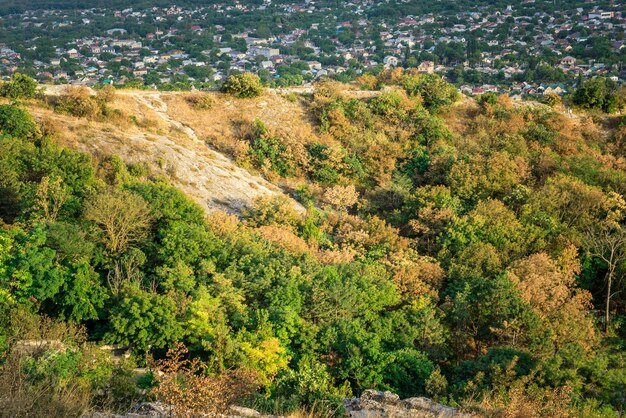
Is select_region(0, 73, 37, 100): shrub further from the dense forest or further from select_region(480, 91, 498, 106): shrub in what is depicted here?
select_region(480, 91, 498, 106): shrub

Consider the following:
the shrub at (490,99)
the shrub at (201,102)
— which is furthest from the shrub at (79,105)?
the shrub at (490,99)

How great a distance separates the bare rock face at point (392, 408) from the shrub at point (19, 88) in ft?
78.4

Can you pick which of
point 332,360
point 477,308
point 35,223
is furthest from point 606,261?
point 35,223

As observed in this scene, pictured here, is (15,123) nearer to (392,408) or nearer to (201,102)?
(201,102)

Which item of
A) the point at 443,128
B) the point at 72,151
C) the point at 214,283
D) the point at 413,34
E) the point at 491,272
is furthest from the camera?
the point at 413,34

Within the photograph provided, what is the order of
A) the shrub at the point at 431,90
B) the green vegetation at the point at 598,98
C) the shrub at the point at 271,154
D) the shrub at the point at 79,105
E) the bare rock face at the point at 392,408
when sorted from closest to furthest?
the bare rock face at the point at 392,408, the shrub at the point at 79,105, the shrub at the point at 271,154, the shrub at the point at 431,90, the green vegetation at the point at 598,98

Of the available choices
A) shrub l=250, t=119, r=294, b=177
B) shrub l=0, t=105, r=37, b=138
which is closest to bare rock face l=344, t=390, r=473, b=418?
shrub l=250, t=119, r=294, b=177

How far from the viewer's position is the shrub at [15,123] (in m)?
25.8

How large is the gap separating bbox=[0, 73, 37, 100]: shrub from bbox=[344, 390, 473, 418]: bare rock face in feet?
78.4

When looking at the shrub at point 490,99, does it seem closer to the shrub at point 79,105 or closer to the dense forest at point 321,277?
the dense forest at point 321,277

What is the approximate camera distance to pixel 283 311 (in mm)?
17922

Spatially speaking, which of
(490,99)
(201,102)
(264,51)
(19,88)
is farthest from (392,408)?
(264,51)

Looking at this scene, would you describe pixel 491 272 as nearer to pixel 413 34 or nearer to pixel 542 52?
pixel 542 52

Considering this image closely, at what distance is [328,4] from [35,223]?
94.1 m
